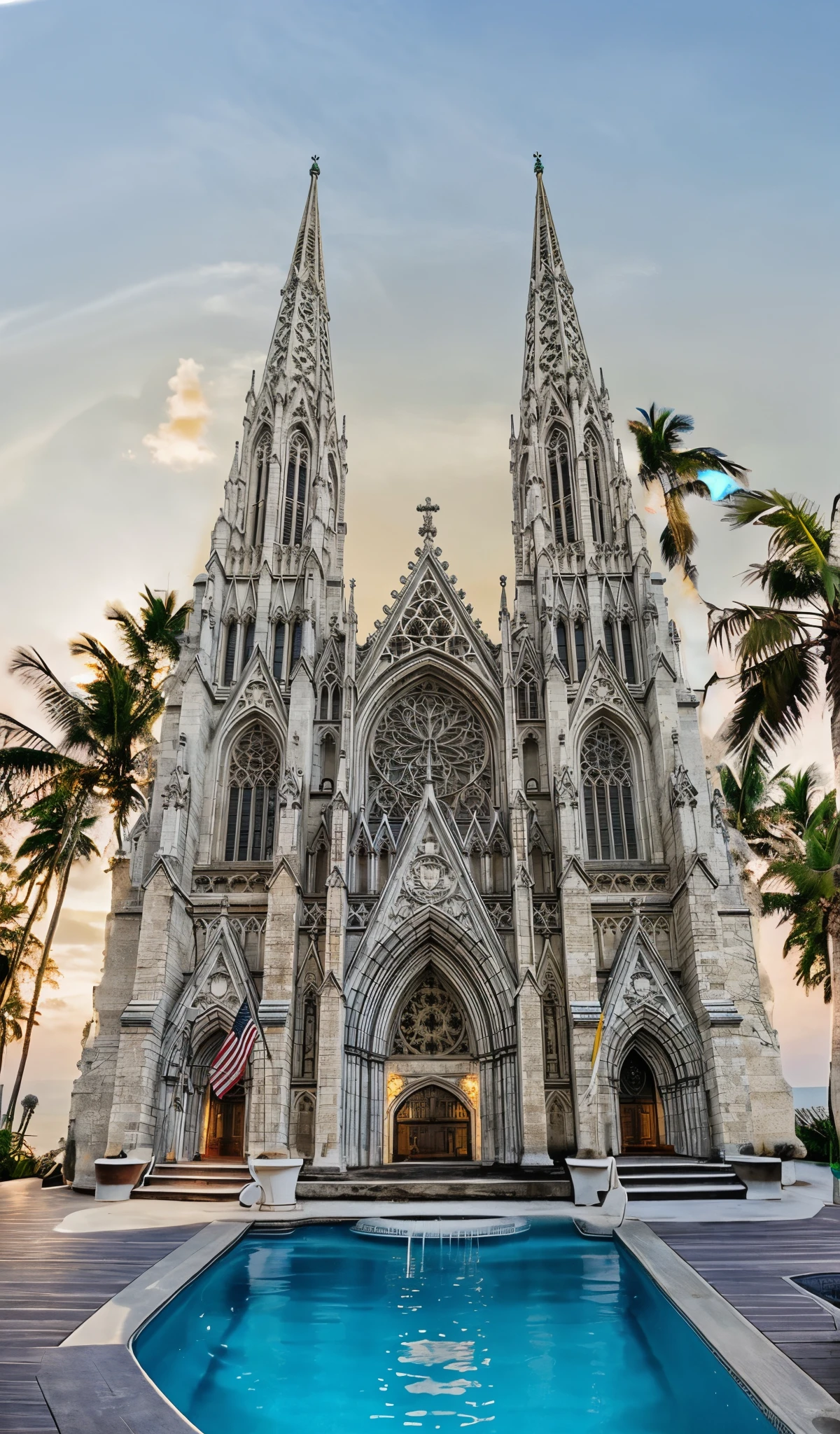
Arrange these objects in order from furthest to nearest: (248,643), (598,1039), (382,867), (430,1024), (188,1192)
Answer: (248,643) → (382,867) → (430,1024) → (188,1192) → (598,1039)

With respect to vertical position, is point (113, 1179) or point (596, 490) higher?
point (596, 490)

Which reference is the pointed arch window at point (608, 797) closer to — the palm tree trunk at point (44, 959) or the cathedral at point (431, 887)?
the cathedral at point (431, 887)

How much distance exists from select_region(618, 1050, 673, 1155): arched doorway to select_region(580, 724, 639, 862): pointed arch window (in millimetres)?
5006

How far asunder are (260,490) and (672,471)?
12996 mm

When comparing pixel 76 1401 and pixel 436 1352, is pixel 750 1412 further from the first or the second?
pixel 76 1401

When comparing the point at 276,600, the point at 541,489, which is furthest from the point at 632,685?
the point at 276,600

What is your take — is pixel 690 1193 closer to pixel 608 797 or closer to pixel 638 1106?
pixel 638 1106

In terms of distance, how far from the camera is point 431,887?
22859 mm

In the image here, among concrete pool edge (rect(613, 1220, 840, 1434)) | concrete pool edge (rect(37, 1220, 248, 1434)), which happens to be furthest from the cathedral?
concrete pool edge (rect(37, 1220, 248, 1434))

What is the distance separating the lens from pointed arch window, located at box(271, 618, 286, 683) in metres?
26.9

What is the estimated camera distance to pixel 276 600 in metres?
27.9

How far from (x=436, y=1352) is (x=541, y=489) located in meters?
25.7

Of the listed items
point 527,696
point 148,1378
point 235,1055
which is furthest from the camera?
point 527,696

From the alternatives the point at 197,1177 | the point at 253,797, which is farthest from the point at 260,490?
the point at 197,1177
